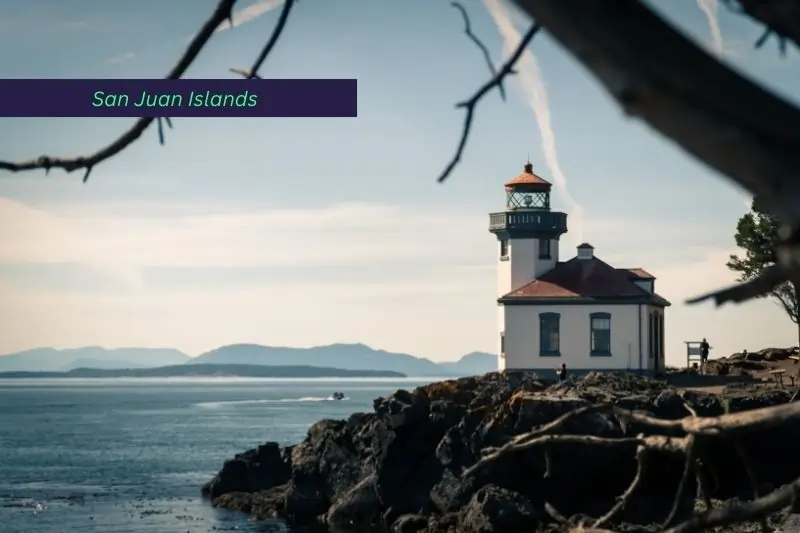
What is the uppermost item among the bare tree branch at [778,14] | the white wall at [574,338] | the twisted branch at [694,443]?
the white wall at [574,338]

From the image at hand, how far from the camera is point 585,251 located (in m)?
51.1

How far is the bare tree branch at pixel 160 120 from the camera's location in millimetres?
2693

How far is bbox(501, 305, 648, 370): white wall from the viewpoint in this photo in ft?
154

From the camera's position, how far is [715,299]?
78.4 inches

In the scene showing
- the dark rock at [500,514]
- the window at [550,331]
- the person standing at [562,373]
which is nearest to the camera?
the dark rock at [500,514]

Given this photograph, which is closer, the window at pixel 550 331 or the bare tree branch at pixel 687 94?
the bare tree branch at pixel 687 94

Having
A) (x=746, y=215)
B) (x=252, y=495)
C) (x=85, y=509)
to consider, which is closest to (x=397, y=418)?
(x=252, y=495)

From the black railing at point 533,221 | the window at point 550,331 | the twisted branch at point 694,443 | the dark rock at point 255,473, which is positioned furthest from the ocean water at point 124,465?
the twisted branch at point 694,443

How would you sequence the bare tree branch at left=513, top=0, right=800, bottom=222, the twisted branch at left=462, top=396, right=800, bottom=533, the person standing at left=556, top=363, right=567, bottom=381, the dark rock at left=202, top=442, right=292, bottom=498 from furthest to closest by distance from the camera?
the dark rock at left=202, top=442, right=292, bottom=498, the person standing at left=556, top=363, right=567, bottom=381, the twisted branch at left=462, top=396, right=800, bottom=533, the bare tree branch at left=513, top=0, right=800, bottom=222

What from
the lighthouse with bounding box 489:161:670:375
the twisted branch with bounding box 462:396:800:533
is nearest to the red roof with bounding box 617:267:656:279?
the lighthouse with bounding box 489:161:670:375

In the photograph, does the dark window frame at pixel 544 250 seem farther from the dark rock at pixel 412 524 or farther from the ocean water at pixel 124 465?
the dark rock at pixel 412 524

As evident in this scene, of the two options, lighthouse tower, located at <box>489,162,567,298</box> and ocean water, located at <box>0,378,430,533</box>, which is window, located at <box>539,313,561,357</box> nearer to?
lighthouse tower, located at <box>489,162,567,298</box>

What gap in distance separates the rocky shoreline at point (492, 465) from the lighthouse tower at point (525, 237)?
317 inches

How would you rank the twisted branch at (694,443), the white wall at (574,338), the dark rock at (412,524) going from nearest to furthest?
the twisted branch at (694,443)
the dark rock at (412,524)
the white wall at (574,338)
